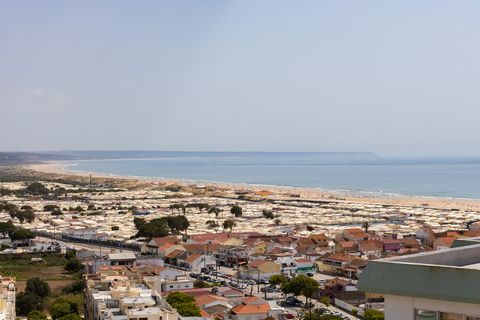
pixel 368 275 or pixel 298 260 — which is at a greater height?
pixel 368 275

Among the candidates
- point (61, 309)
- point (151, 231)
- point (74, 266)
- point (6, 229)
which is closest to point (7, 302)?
point (61, 309)

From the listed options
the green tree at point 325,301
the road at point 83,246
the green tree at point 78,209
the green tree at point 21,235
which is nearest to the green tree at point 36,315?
the green tree at point 325,301

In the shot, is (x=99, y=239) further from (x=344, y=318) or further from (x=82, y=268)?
(x=344, y=318)

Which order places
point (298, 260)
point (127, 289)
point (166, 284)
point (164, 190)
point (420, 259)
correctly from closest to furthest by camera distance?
point (420, 259), point (127, 289), point (166, 284), point (298, 260), point (164, 190)

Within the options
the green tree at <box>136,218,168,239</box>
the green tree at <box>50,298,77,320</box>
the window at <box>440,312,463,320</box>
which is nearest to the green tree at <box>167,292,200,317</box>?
the green tree at <box>50,298,77,320</box>

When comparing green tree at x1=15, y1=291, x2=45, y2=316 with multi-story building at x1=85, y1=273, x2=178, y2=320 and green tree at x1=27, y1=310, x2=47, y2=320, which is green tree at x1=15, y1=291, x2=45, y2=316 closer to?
green tree at x1=27, y1=310, x2=47, y2=320

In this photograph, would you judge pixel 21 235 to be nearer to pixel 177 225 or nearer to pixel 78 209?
pixel 177 225

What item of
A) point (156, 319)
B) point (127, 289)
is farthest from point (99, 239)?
point (156, 319)

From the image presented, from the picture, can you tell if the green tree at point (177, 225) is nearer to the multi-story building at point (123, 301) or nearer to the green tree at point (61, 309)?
the multi-story building at point (123, 301)
